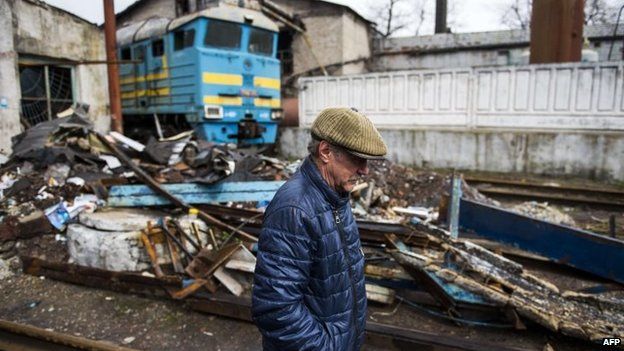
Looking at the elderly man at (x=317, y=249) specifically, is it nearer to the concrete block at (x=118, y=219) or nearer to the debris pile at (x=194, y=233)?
the debris pile at (x=194, y=233)

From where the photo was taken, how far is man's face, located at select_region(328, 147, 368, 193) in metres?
1.75

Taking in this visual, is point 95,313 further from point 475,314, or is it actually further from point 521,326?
point 521,326

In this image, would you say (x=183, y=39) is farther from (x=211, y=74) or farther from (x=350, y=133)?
(x=350, y=133)

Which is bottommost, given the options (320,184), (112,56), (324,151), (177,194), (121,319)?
(121,319)

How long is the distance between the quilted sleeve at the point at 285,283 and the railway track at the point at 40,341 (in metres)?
2.24

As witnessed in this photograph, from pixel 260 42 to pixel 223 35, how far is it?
133 cm

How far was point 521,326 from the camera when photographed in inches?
132

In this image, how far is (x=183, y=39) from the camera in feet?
36.1

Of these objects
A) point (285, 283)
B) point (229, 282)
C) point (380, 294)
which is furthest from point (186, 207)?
point (285, 283)

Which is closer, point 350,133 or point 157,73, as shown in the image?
point 350,133

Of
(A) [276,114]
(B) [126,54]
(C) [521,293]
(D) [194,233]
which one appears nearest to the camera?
(C) [521,293]

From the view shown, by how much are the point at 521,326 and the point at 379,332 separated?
1181 millimetres

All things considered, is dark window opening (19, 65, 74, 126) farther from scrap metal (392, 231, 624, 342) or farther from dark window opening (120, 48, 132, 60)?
scrap metal (392, 231, 624, 342)

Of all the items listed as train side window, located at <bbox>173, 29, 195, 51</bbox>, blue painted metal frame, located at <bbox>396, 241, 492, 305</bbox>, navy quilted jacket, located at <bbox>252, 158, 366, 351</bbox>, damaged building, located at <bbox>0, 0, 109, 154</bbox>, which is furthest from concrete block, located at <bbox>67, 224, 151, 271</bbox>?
train side window, located at <bbox>173, 29, 195, 51</bbox>
